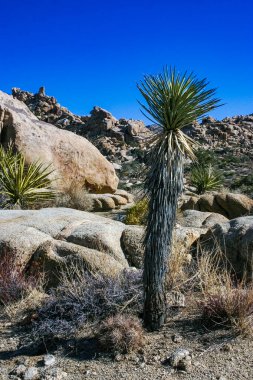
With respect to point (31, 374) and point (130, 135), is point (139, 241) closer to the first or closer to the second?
point (31, 374)

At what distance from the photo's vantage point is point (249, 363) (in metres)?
4.43

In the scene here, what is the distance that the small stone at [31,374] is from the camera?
14.2ft

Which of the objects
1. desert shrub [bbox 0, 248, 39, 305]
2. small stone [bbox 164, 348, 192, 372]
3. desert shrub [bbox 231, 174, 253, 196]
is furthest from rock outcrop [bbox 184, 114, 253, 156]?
small stone [bbox 164, 348, 192, 372]

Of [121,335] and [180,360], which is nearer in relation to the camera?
[180,360]

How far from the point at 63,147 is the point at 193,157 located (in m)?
10.2

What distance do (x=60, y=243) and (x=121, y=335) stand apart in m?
2.59

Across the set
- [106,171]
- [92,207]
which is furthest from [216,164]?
A: [92,207]

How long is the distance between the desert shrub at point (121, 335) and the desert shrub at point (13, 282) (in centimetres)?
167

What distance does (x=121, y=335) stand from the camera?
4.68 metres

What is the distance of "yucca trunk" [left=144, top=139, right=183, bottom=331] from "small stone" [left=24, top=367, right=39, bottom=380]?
1.32 m

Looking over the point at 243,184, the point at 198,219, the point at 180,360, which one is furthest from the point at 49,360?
the point at 243,184

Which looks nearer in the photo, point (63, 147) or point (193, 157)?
point (193, 157)

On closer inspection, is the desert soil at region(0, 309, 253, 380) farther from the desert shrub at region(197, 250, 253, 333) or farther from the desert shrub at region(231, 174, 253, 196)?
the desert shrub at region(231, 174, 253, 196)

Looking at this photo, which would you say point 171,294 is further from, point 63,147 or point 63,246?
point 63,147
